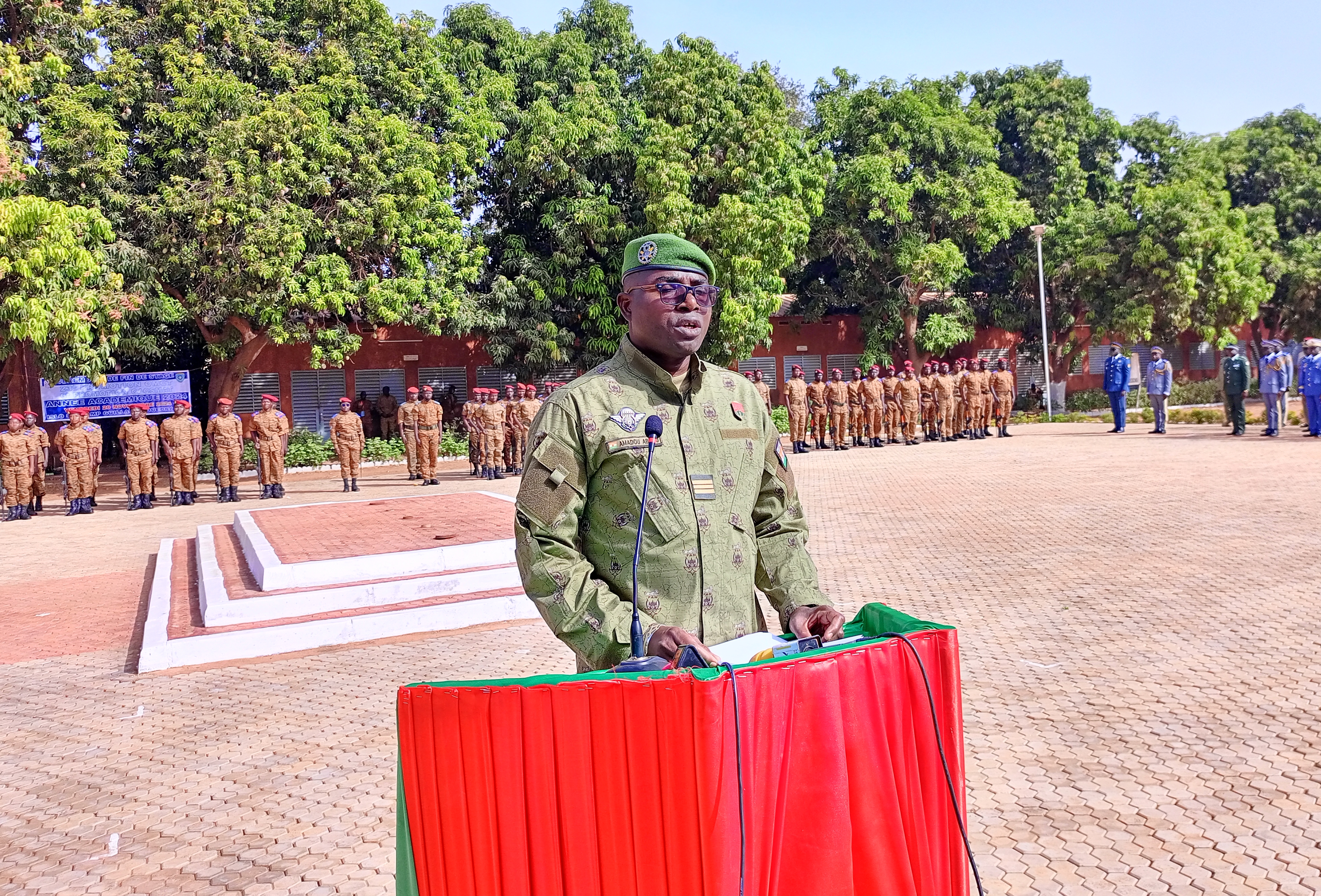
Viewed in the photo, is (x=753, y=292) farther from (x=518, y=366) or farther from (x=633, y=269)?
(x=633, y=269)

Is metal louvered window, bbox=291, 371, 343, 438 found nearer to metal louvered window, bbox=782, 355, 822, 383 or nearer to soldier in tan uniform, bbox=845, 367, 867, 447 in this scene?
soldier in tan uniform, bbox=845, 367, 867, 447

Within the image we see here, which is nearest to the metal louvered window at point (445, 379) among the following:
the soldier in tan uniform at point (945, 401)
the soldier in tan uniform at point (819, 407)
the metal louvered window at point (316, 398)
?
the metal louvered window at point (316, 398)

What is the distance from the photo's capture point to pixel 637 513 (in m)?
2.50

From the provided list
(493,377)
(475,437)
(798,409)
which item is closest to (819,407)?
(798,409)

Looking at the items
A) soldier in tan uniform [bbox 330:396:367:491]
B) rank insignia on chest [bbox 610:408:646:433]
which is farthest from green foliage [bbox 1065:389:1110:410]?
rank insignia on chest [bbox 610:408:646:433]

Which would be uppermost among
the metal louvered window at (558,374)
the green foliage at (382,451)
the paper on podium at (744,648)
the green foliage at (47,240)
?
the green foliage at (47,240)

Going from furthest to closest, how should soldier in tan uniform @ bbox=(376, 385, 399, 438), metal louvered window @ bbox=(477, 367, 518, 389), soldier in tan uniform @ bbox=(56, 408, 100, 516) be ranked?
metal louvered window @ bbox=(477, 367, 518, 389) → soldier in tan uniform @ bbox=(376, 385, 399, 438) → soldier in tan uniform @ bbox=(56, 408, 100, 516)

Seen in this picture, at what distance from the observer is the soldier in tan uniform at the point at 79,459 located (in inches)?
649

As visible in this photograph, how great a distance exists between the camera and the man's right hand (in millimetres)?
2213

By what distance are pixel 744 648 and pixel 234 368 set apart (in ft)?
71.1

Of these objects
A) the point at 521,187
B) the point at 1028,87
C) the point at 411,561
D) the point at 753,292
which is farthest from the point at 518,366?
the point at 1028,87

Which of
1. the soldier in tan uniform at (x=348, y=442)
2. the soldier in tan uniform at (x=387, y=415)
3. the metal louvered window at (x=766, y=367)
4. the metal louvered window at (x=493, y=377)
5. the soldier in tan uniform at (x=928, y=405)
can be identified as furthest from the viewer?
the metal louvered window at (x=766, y=367)

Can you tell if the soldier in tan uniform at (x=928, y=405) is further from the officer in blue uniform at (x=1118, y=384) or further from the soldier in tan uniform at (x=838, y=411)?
the officer in blue uniform at (x=1118, y=384)

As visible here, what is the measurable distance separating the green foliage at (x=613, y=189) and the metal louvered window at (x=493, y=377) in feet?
4.47
